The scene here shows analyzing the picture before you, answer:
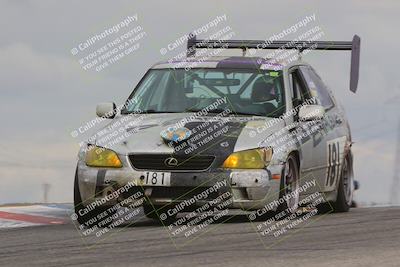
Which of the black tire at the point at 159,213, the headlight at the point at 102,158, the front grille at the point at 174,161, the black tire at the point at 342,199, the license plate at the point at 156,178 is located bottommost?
the black tire at the point at 342,199

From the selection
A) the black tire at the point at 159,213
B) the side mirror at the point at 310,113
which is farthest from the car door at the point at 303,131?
the black tire at the point at 159,213

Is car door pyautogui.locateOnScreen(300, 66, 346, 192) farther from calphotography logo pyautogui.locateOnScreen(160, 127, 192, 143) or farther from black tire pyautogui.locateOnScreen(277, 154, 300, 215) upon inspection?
calphotography logo pyautogui.locateOnScreen(160, 127, 192, 143)

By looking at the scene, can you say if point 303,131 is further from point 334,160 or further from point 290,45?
point 290,45

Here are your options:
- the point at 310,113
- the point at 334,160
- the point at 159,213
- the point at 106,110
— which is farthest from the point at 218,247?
the point at 334,160

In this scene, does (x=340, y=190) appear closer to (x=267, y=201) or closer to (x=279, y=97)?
(x=279, y=97)

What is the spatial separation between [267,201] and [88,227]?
1.70 m

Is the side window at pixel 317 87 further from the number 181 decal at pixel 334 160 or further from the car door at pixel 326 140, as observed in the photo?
the number 181 decal at pixel 334 160

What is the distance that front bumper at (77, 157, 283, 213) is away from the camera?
11148 millimetres

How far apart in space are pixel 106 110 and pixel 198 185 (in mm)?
1796

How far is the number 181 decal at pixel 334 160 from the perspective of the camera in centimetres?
1326

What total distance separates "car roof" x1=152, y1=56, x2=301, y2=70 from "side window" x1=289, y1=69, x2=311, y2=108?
167 mm

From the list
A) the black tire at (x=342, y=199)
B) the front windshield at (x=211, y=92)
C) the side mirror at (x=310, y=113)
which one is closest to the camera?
the side mirror at (x=310, y=113)

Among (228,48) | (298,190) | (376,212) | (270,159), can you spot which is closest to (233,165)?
(270,159)

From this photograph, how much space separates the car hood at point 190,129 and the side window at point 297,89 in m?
0.94
